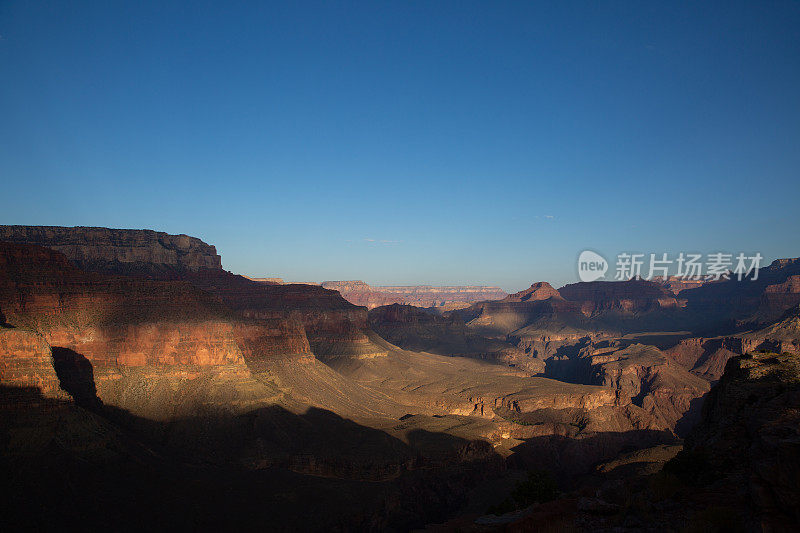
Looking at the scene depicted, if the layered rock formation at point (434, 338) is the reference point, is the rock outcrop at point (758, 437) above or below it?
above

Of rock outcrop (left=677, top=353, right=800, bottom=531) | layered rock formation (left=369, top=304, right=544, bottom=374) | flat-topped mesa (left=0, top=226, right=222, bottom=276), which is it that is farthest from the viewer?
layered rock formation (left=369, top=304, right=544, bottom=374)

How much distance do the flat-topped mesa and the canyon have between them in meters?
0.50

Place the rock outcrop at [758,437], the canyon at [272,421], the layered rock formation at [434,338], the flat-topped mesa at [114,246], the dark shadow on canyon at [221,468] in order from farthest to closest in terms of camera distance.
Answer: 1. the layered rock formation at [434,338]
2. the flat-topped mesa at [114,246]
3. the dark shadow on canyon at [221,468]
4. the canyon at [272,421]
5. the rock outcrop at [758,437]

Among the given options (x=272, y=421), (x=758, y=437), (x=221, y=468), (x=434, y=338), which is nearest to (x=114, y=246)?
(x=272, y=421)

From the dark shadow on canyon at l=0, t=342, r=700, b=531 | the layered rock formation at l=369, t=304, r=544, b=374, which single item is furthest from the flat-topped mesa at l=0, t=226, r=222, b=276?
the layered rock formation at l=369, t=304, r=544, b=374

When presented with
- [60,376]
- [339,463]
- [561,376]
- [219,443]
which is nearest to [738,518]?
[339,463]

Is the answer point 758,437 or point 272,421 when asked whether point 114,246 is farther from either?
point 758,437

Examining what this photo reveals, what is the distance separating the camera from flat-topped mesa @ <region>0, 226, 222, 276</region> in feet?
331

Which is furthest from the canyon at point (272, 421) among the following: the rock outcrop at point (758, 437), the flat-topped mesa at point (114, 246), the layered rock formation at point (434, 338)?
the layered rock formation at point (434, 338)

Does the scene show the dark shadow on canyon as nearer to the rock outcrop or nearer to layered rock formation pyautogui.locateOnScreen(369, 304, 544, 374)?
the rock outcrop

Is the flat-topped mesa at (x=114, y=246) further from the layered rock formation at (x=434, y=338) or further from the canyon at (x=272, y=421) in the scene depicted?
the layered rock formation at (x=434, y=338)

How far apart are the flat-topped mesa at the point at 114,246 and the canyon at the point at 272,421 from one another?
495 mm

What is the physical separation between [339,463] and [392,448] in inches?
292

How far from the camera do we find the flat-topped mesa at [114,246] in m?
101
